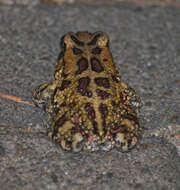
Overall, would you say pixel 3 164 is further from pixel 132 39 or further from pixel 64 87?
pixel 132 39

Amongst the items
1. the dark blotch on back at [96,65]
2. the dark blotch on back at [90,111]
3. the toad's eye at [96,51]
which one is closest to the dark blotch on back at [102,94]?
the dark blotch on back at [90,111]

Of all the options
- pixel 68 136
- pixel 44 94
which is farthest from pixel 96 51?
pixel 68 136

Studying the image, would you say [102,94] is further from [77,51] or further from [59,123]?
[77,51]

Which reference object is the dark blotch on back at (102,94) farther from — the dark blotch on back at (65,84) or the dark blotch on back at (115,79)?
the dark blotch on back at (65,84)

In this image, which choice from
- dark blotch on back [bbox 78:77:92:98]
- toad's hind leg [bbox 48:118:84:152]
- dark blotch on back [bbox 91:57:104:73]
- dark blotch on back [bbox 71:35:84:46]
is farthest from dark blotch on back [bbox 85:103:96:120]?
dark blotch on back [bbox 71:35:84:46]

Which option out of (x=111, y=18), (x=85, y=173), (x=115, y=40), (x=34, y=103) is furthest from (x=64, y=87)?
(x=111, y=18)

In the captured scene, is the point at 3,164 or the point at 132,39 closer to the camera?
the point at 3,164
